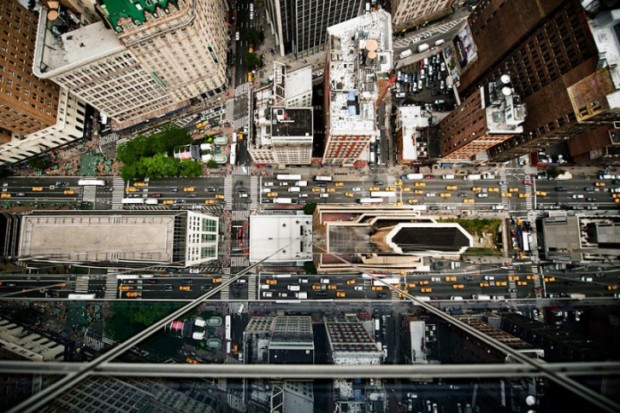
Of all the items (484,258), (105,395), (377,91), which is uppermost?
(377,91)

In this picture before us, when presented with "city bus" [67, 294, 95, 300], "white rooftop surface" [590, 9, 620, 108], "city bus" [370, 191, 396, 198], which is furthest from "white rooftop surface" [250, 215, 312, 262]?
"white rooftop surface" [590, 9, 620, 108]

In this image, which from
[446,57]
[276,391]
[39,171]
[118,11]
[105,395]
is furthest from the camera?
[446,57]

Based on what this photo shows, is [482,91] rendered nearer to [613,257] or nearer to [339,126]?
[339,126]

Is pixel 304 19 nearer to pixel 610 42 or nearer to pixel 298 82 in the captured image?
pixel 298 82

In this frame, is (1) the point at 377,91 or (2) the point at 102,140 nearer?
(1) the point at 377,91

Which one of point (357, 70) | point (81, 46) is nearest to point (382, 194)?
point (357, 70)

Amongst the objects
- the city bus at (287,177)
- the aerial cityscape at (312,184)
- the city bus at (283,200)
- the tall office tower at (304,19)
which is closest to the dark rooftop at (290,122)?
the aerial cityscape at (312,184)

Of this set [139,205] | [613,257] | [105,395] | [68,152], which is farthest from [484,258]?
[68,152]
